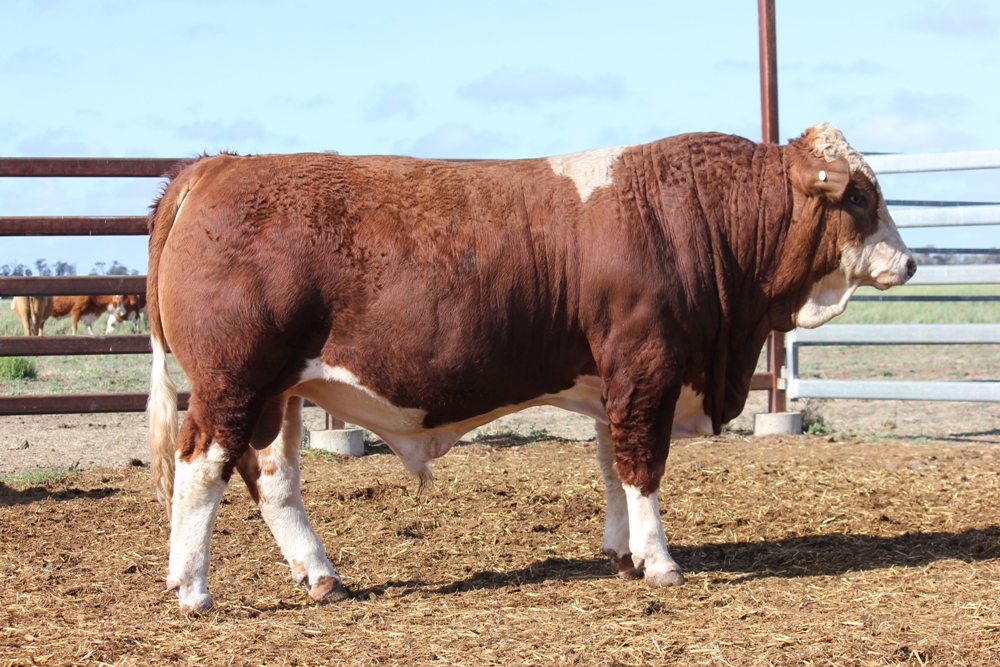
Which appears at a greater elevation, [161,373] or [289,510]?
[161,373]

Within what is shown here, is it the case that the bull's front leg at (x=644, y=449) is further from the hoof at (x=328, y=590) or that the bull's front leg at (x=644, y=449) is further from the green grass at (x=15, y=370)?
the green grass at (x=15, y=370)

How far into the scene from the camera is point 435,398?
13.7 feet

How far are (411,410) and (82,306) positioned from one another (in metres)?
22.0

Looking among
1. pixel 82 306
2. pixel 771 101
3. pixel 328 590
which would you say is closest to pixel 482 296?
pixel 328 590

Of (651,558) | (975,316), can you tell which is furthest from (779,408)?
(975,316)

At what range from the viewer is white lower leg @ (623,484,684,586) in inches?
169

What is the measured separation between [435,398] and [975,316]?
2749 centimetres

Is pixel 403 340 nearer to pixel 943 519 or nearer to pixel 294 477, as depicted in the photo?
pixel 294 477

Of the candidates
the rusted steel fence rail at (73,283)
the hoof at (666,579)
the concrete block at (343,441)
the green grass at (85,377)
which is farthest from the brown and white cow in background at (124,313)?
the hoof at (666,579)

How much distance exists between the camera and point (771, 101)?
8359 mm

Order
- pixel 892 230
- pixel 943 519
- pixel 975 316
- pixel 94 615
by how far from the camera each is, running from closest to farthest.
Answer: pixel 94 615
pixel 892 230
pixel 943 519
pixel 975 316

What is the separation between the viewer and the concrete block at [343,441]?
7.59 metres

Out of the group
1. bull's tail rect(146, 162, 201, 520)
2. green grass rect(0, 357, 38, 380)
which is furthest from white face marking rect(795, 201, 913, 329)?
green grass rect(0, 357, 38, 380)

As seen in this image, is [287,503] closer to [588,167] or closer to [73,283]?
[588,167]
